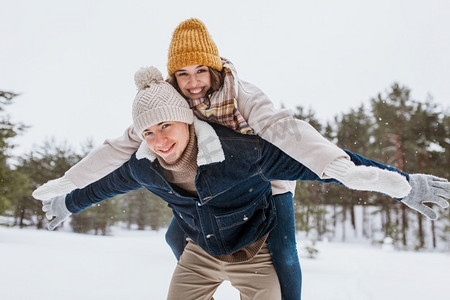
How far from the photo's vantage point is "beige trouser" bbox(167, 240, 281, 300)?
6.72 ft

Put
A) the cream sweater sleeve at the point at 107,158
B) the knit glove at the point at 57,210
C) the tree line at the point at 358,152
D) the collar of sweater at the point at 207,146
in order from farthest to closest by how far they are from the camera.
A: the tree line at the point at 358,152 → the knit glove at the point at 57,210 → the cream sweater sleeve at the point at 107,158 → the collar of sweater at the point at 207,146

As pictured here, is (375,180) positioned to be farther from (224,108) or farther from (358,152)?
(358,152)

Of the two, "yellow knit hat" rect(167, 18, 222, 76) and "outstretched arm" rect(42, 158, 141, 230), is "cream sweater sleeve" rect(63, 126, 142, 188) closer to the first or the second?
"outstretched arm" rect(42, 158, 141, 230)

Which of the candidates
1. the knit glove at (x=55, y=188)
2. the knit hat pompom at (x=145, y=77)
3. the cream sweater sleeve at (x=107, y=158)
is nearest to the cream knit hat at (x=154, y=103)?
the knit hat pompom at (x=145, y=77)

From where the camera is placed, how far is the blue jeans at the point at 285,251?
2.06 meters

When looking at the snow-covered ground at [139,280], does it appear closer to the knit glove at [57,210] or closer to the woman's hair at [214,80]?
the knit glove at [57,210]

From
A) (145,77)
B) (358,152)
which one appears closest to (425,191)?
(145,77)

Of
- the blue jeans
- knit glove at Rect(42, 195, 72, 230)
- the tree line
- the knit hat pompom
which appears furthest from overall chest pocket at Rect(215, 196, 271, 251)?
the tree line

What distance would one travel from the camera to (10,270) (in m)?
4.98

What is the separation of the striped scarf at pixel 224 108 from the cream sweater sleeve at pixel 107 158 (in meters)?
0.43

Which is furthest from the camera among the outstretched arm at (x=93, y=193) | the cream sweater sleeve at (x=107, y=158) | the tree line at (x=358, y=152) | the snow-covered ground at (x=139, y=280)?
the tree line at (x=358, y=152)

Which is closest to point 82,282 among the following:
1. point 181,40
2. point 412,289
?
point 181,40

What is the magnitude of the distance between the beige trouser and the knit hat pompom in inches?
41.8

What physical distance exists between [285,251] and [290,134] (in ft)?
2.45
